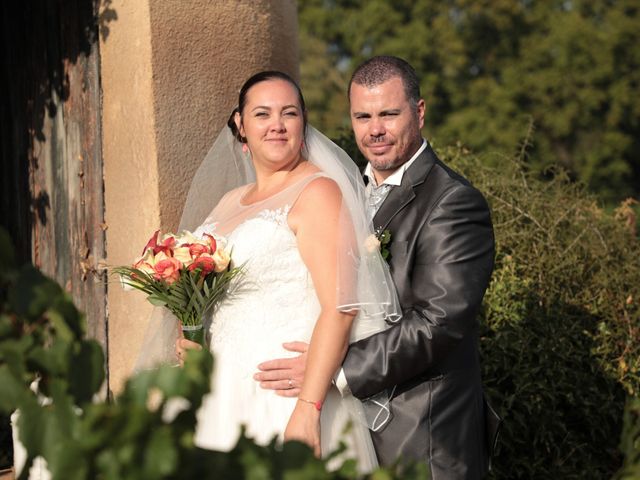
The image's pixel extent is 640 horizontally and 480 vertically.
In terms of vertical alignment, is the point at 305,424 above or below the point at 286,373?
below

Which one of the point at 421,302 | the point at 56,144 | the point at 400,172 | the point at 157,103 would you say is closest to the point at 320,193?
the point at 400,172

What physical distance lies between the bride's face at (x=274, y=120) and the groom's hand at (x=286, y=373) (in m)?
0.75

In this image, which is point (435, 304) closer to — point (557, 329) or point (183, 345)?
point (183, 345)

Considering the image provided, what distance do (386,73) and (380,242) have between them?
67 cm

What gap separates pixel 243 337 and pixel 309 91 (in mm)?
25163

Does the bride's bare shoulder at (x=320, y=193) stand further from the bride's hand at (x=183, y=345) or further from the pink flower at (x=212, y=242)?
the bride's hand at (x=183, y=345)

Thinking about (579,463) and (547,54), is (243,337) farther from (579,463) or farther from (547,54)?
(547,54)

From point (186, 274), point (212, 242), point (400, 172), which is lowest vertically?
point (186, 274)

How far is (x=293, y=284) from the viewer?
2.99 metres

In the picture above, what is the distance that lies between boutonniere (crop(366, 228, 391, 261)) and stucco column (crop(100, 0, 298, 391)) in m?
1.31

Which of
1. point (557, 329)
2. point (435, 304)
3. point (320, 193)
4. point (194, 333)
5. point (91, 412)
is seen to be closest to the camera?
point (91, 412)

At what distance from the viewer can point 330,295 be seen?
9.30 ft

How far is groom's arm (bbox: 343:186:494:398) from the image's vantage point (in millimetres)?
2838

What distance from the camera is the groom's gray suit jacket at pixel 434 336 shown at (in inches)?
112
